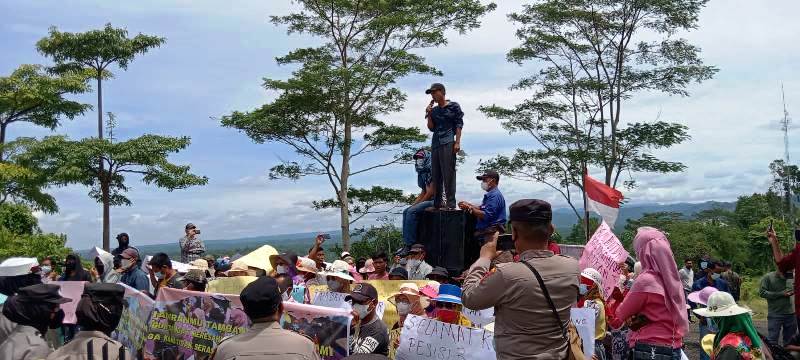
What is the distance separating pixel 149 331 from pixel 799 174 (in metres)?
42.7

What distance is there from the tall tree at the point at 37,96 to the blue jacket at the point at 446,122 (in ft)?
62.3

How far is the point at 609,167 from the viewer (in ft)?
82.4

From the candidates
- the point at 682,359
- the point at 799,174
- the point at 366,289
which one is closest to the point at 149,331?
the point at 366,289

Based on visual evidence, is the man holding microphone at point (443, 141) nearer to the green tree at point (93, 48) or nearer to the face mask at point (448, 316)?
the face mask at point (448, 316)

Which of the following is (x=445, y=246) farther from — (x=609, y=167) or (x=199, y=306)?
(x=609, y=167)

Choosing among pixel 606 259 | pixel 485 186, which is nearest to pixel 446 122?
pixel 485 186

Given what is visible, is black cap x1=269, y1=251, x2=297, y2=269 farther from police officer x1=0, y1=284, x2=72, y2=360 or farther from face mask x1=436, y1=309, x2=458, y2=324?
police officer x1=0, y1=284, x2=72, y2=360

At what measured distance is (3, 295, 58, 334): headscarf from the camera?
4.21m

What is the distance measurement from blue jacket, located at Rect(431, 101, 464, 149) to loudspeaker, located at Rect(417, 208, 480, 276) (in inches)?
41.4

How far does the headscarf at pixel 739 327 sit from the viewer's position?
4.74 m

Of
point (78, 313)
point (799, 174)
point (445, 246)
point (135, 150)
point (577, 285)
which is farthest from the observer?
point (799, 174)

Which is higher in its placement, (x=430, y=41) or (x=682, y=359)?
(x=430, y=41)

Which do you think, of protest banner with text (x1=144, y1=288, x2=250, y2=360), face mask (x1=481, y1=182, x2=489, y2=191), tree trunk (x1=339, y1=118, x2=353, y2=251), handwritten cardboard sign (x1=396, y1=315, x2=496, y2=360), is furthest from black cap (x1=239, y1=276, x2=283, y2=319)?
tree trunk (x1=339, y1=118, x2=353, y2=251)

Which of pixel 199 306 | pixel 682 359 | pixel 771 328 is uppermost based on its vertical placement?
pixel 199 306
